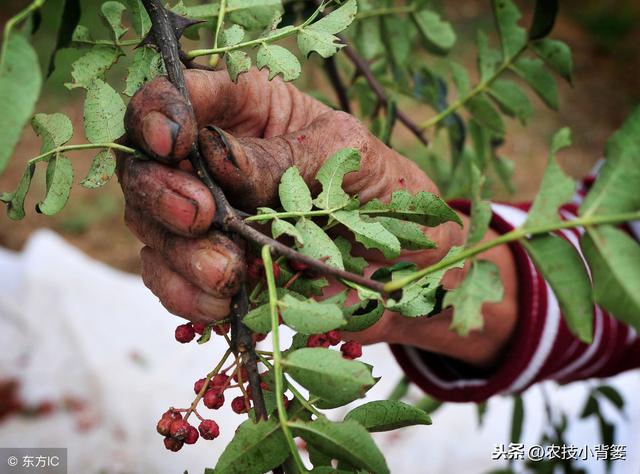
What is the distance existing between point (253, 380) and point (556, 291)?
191 millimetres

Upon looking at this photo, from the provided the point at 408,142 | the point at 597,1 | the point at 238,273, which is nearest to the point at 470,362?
the point at 238,273

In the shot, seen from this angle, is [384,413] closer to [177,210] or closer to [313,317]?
[313,317]

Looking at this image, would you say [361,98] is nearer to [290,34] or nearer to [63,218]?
[290,34]

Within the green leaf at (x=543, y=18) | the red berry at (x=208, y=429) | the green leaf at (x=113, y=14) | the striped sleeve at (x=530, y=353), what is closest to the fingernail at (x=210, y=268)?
the red berry at (x=208, y=429)

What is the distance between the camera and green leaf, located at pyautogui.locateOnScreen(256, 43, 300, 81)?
54 centimetres

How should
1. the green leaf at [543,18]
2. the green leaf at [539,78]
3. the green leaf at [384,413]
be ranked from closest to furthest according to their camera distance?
the green leaf at [384,413]
the green leaf at [543,18]
the green leaf at [539,78]

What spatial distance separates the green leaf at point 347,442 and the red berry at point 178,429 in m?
0.11

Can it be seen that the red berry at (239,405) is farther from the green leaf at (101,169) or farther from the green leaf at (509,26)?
the green leaf at (509,26)

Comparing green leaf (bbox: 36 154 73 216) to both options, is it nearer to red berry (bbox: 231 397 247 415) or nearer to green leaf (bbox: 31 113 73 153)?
green leaf (bbox: 31 113 73 153)

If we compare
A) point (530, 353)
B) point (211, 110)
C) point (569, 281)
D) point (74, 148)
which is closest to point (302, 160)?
point (211, 110)

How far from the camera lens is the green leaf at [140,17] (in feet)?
1.96

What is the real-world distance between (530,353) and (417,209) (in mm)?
553

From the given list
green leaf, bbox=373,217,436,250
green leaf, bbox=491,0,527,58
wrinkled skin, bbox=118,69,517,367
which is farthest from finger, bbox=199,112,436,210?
green leaf, bbox=491,0,527,58

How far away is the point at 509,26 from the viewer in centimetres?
85
